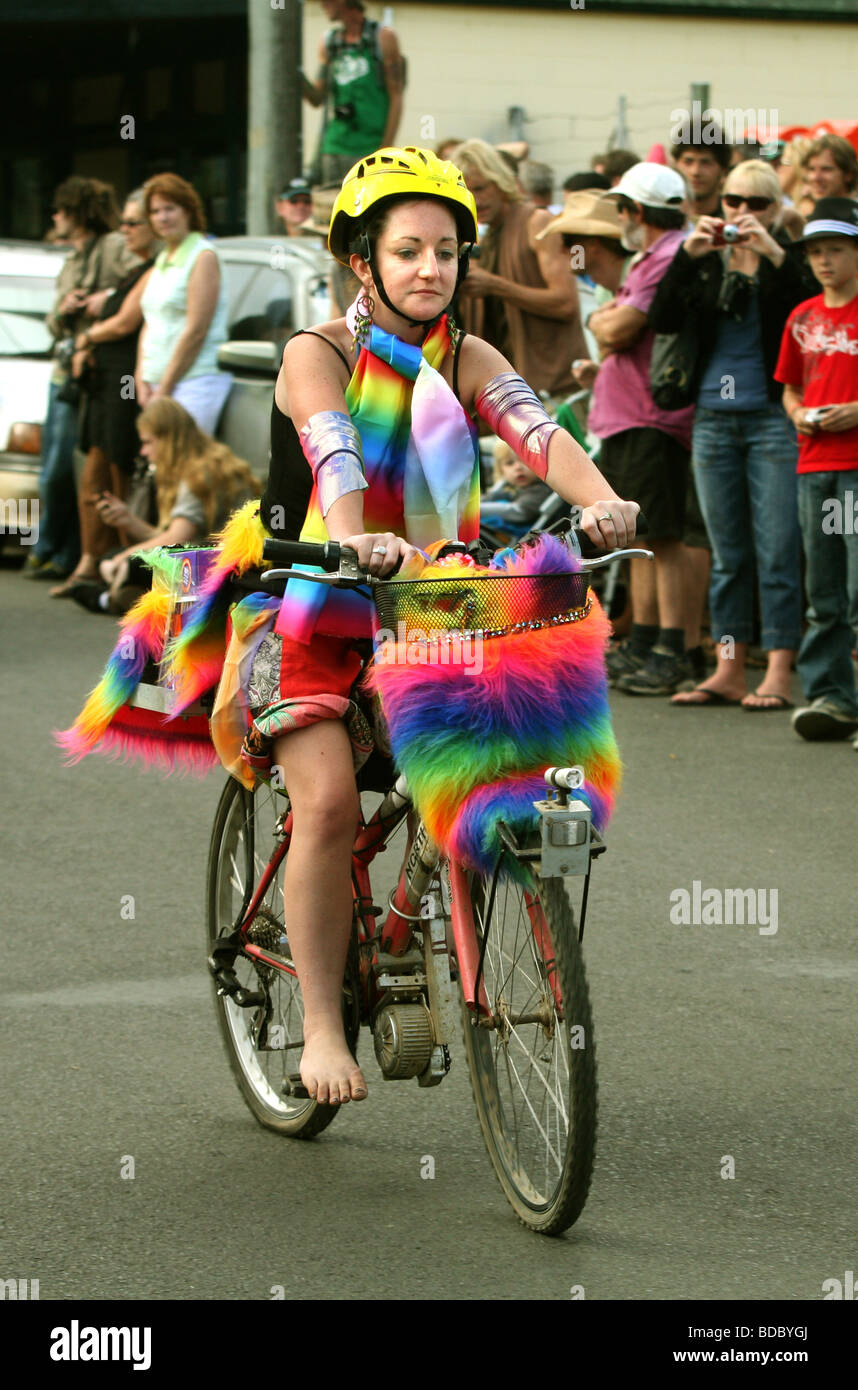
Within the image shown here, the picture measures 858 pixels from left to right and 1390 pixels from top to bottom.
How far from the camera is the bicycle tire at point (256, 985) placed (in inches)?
189

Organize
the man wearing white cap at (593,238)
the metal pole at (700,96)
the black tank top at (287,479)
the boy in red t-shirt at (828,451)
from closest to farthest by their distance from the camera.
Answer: the black tank top at (287,479), the boy in red t-shirt at (828,451), the man wearing white cap at (593,238), the metal pole at (700,96)

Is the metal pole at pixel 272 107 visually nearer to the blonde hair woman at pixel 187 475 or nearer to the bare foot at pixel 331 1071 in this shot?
the blonde hair woman at pixel 187 475

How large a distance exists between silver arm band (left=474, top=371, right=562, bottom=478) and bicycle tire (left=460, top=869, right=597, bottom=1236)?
846 millimetres

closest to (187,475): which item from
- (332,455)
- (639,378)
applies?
(639,378)

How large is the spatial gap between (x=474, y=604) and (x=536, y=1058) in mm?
871

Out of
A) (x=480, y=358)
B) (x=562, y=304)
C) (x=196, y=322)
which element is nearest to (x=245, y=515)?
(x=480, y=358)

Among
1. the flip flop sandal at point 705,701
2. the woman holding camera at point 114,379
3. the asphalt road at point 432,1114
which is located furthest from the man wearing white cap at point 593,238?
the asphalt road at point 432,1114

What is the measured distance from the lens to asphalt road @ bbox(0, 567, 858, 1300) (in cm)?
405

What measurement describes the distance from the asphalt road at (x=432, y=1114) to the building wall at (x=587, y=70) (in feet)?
49.6

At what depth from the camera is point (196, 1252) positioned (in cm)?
413

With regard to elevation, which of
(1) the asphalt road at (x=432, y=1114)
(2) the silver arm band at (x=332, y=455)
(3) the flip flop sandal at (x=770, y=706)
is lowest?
(1) the asphalt road at (x=432, y=1114)

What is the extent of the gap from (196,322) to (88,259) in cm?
143

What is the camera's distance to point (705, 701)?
32.6 feet
